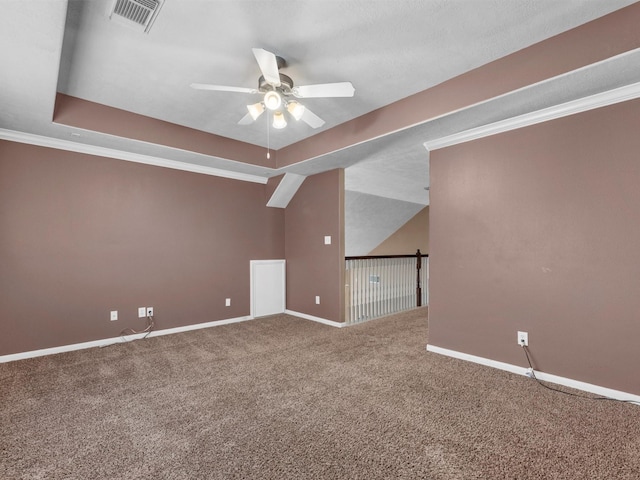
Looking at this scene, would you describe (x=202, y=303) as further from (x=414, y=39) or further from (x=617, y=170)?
(x=617, y=170)

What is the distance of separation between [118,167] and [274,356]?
2.90 m

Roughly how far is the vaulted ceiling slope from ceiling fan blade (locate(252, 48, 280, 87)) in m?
0.21

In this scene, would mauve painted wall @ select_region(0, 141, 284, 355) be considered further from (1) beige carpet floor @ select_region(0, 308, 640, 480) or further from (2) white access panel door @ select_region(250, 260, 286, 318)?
(1) beige carpet floor @ select_region(0, 308, 640, 480)

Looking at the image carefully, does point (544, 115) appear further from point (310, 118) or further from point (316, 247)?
point (316, 247)

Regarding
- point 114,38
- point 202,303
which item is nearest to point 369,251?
point 202,303

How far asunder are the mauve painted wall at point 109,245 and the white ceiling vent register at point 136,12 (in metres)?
2.31

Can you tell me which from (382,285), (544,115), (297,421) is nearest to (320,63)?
(544,115)

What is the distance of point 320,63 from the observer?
2.37 metres

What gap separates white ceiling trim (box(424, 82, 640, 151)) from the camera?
230cm

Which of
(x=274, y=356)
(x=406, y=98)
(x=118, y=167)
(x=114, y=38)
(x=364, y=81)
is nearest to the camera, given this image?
(x=114, y=38)

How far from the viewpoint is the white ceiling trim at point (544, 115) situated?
230 centimetres

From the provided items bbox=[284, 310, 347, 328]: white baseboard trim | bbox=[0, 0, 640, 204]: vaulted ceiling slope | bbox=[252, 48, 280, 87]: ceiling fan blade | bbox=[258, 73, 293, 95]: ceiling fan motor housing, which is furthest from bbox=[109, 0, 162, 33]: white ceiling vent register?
bbox=[284, 310, 347, 328]: white baseboard trim

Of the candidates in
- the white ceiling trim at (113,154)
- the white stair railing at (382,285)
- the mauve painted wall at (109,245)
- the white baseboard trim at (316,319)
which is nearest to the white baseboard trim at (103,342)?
the mauve painted wall at (109,245)

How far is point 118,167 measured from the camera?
3836mm
